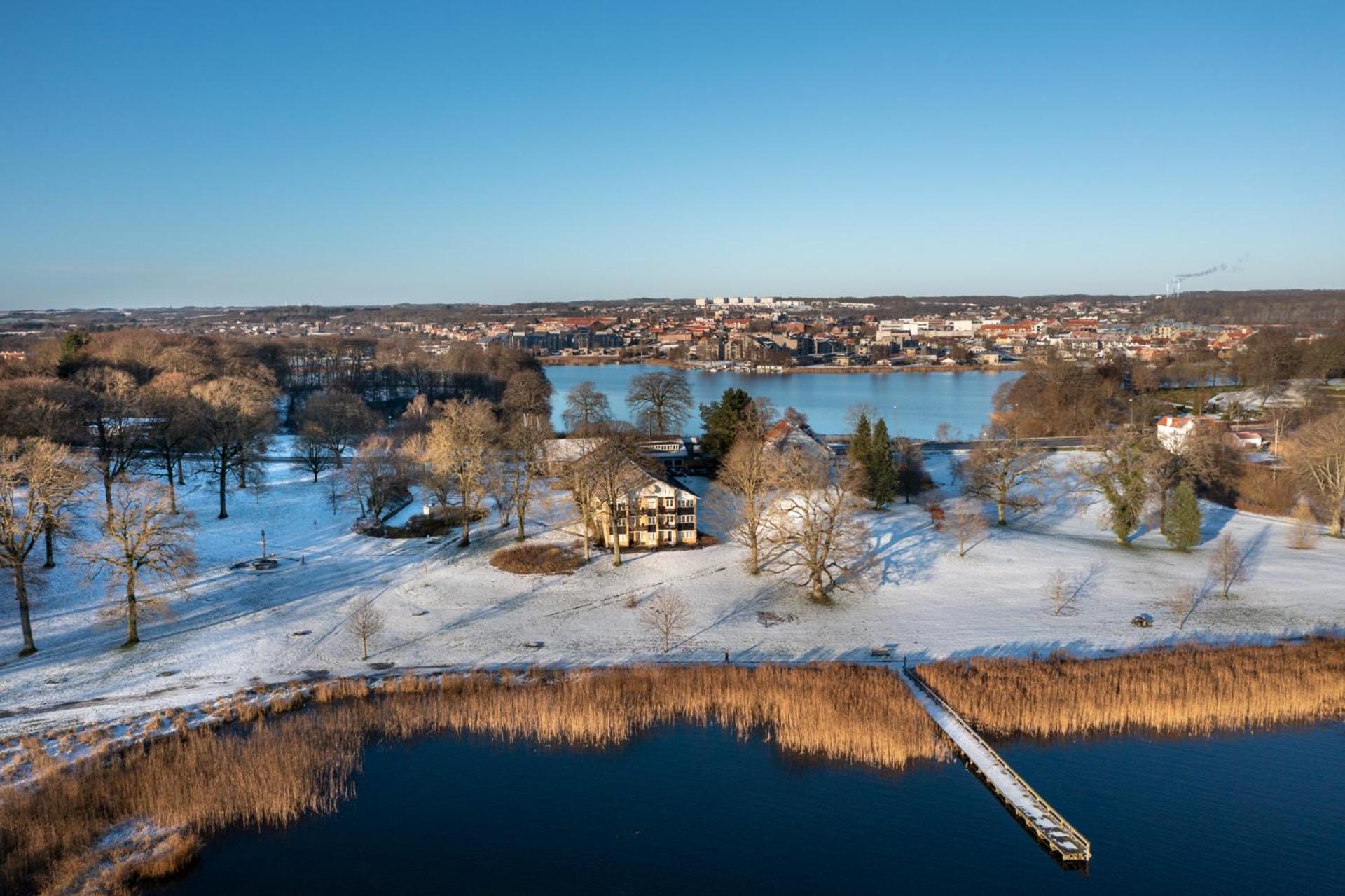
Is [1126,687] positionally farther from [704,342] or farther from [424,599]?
[704,342]

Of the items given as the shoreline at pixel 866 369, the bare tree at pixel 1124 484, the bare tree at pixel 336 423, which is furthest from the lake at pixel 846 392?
the bare tree at pixel 1124 484

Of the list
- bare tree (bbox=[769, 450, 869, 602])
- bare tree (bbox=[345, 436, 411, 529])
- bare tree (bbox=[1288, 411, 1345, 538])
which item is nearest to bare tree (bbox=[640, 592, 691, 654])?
bare tree (bbox=[769, 450, 869, 602])

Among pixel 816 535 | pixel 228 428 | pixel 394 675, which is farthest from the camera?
pixel 228 428

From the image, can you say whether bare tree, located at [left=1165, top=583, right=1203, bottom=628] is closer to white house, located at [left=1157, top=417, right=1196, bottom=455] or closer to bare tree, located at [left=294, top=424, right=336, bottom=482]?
white house, located at [left=1157, top=417, right=1196, bottom=455]

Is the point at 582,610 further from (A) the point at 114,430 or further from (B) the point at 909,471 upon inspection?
(A) the point at 114,430

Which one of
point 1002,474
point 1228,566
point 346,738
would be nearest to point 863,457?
point 1002,474

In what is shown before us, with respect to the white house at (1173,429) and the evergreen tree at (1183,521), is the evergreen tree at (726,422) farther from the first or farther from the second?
the white house at (1173,429)

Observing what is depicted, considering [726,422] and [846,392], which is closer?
[726,422]
